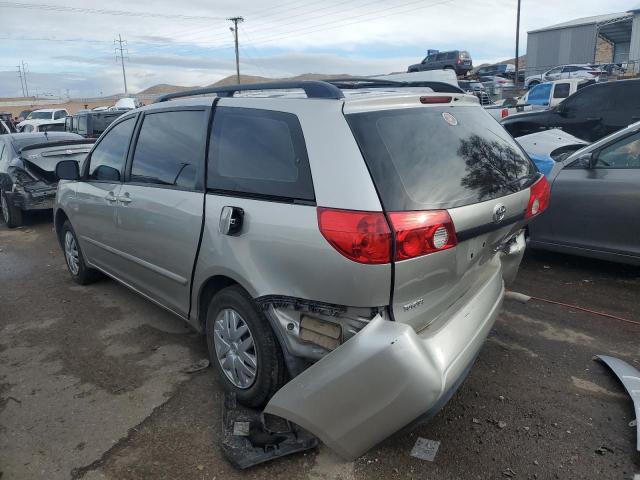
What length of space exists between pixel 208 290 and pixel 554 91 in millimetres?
18273

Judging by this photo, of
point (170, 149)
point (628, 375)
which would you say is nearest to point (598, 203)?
point (628, 375)

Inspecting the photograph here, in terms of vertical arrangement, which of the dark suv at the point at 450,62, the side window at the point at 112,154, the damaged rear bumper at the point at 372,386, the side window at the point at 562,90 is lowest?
the damaged rear bumper at the point at 372,386

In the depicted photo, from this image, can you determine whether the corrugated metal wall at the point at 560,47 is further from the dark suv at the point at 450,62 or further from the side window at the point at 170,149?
the side window at the point at 170,149

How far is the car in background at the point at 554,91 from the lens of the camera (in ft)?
58.5

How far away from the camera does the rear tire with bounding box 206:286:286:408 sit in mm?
2705

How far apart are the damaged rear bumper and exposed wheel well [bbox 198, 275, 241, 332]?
0.83 meters

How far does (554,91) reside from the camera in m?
18.1

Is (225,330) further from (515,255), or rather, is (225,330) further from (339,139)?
(515,255)

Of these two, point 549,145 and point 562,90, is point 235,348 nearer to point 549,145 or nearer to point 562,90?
point 549,145

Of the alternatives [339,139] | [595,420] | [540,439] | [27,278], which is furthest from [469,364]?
[27,278]

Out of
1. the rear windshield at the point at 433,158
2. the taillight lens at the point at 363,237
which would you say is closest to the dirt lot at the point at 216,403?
the taillight lens at the point at 363,237

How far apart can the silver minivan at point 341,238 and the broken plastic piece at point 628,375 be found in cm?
83

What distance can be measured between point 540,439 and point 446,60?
3622cm

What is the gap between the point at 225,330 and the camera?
2998 millimetres
